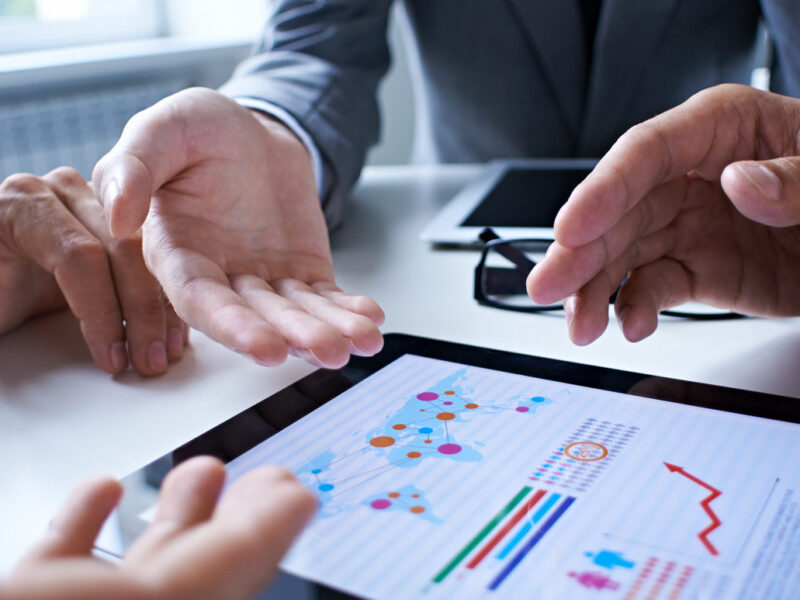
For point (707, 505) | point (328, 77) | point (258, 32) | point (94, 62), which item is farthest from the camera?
point (258, 32)

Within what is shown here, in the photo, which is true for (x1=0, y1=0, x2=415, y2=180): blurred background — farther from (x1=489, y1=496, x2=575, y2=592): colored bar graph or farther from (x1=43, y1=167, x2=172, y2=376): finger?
(x1=489, y1=496, x2=575, y2=592): colored bar graph

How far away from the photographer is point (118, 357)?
524 mm

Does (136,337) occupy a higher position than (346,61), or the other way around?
(346,61)

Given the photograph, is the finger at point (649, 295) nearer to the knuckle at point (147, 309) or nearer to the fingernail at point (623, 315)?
the fingernail at point (623, 315)

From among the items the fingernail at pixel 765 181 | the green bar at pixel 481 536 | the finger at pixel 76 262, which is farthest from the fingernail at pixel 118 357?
the fingernail at pixel 765 181

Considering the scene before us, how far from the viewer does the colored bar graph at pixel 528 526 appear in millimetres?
305

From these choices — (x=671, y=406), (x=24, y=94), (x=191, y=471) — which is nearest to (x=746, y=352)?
(x=671, y=406)

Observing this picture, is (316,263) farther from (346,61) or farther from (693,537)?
(346,61)

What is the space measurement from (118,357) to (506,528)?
324 millimetres

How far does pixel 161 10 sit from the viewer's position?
218 cm

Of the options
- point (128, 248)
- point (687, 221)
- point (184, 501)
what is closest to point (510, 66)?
point (687, 221)

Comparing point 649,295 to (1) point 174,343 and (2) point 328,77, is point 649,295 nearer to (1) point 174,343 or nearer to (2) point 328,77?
(1) point 174,343

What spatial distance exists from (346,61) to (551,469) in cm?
80

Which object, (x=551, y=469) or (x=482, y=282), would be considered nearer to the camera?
(x=551, y=469)
